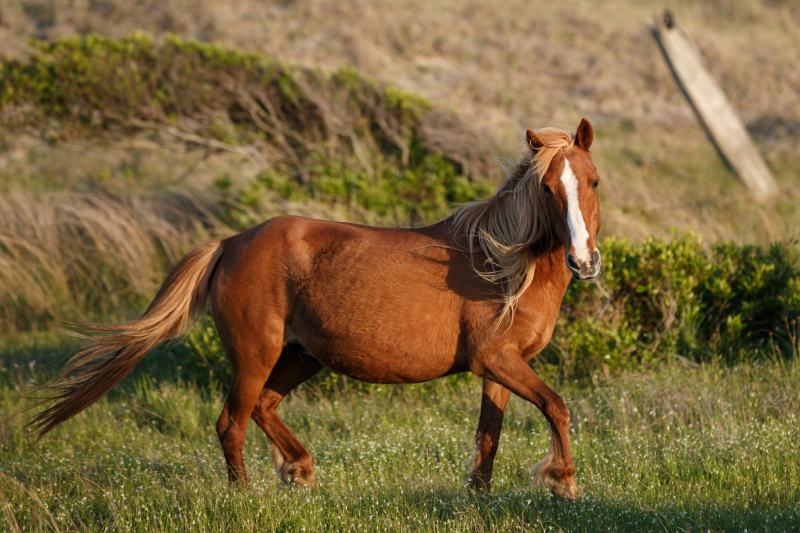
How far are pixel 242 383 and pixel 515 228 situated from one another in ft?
5.44

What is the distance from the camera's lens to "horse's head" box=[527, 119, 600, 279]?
4.35 metres

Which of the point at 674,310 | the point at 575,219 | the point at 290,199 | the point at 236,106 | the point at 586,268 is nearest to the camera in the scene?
the point at 586,268

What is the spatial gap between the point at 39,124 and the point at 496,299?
923cm

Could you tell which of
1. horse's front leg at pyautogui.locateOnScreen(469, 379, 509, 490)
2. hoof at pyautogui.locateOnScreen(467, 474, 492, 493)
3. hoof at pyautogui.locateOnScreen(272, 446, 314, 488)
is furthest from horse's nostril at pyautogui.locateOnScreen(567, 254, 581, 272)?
hoof at pyautogui.locateOnScreen(272, 446, 314, 488)

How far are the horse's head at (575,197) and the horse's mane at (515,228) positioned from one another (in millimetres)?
35

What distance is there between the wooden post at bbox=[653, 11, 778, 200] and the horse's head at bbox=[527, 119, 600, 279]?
10954mm

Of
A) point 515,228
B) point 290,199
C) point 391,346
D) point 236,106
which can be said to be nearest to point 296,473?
point 391,346

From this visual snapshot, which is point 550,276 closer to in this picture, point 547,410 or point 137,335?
point 547,410

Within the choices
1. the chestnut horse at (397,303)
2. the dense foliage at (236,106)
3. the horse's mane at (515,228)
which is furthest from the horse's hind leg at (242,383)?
the dense foliage at (236,106)

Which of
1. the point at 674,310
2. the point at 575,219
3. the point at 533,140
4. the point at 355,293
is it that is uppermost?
the point at 533,140

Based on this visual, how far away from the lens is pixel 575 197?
14.7 feet

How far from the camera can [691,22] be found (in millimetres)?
28609

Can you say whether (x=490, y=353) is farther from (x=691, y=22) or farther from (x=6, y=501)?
(x=691, y=22)

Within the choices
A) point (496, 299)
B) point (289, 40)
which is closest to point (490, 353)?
point (496, 299)
